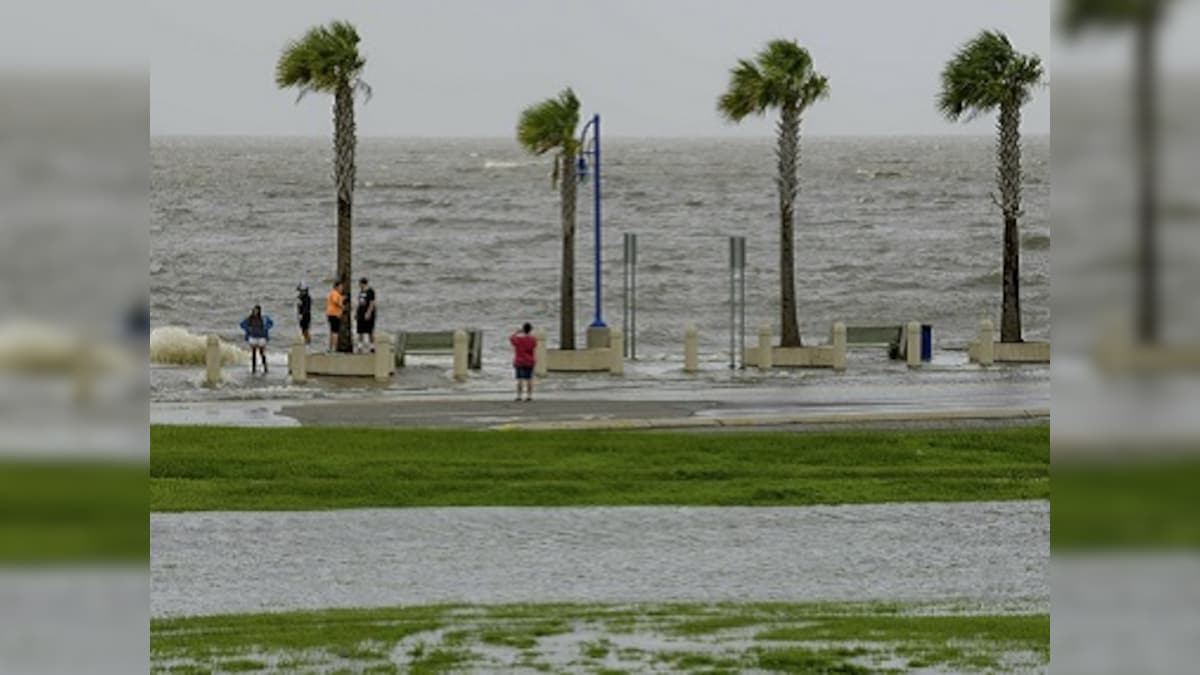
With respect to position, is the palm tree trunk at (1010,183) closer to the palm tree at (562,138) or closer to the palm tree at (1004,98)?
the palm tree at (1004,98)

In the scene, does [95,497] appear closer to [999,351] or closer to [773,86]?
[999,351]

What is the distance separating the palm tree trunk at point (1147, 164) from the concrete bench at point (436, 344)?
43391 millimetres

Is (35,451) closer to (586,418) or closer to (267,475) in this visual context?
(267,475)

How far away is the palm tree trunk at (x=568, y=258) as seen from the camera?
50625mm

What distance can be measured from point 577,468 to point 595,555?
7.46m

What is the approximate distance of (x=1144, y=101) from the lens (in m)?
3.13

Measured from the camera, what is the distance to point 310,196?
612 ft

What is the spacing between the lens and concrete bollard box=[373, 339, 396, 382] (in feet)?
140

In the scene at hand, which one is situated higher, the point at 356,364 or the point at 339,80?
the point at 339,80

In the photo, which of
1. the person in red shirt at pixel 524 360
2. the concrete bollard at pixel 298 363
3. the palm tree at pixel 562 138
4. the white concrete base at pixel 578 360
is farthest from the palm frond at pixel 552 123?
the person in red shirt at pixel 524 360

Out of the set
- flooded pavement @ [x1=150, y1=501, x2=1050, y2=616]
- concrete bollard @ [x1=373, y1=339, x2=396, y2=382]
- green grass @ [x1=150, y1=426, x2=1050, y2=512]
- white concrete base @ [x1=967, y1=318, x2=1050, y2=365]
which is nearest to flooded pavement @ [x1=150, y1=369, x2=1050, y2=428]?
green grass @ [x1=150, y1=426, x2=1050, y2=512]

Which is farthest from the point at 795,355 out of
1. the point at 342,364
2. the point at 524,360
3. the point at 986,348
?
the point at 524,360

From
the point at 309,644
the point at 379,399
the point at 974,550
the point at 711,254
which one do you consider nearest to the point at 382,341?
the point at 379,399

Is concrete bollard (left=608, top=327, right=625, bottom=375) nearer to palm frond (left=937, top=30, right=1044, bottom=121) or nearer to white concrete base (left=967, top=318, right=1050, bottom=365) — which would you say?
white concrete base (left=967, top=318, right=1050, bottom=365)
